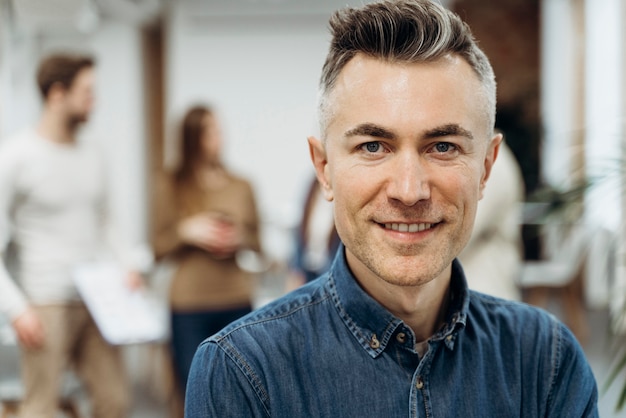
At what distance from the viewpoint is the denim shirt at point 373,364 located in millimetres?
1035

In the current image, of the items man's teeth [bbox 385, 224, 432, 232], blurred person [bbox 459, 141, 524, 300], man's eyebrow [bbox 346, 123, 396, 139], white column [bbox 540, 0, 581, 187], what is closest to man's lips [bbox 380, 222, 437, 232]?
man's teeth [bbox 385, 224, 432, 232]

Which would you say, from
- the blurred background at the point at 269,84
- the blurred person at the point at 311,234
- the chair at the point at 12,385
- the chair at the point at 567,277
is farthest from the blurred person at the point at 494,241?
the blurred background at the point at 269,84

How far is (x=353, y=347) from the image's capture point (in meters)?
1.08

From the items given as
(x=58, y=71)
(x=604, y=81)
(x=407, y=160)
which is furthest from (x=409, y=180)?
(x=604, y=81)

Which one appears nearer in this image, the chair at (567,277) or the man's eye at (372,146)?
the man's eye at (372,146)

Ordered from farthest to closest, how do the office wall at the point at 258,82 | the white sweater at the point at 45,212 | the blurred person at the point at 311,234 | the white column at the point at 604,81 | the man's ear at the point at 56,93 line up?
1. the office wall at the point at 258,82
2. the white column at the point at 604,81
3. the blurred person at the point at 311,234
4. the man's ear at the point at 56,93
5. the white sweater at the point at 45,212

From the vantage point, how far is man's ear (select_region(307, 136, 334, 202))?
1.12 meters

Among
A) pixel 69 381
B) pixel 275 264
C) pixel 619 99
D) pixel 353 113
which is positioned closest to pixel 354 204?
pixel 353 113

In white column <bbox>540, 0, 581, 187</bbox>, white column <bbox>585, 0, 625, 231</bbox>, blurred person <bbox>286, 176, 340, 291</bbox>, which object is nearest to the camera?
blurred person <bbox>286, 176, 340, 291</bbox>

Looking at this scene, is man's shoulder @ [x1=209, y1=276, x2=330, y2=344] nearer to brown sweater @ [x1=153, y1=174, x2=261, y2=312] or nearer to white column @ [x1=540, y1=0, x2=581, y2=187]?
brown sweater @ [x1=153, y1=174, x2=261, y2=312]

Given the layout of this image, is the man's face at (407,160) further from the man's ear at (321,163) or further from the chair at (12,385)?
the chair at (12,385)

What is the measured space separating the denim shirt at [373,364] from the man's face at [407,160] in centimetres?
9

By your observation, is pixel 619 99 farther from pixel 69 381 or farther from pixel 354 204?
pixel 354 204

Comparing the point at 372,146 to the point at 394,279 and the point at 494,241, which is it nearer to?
the point at 394,279
